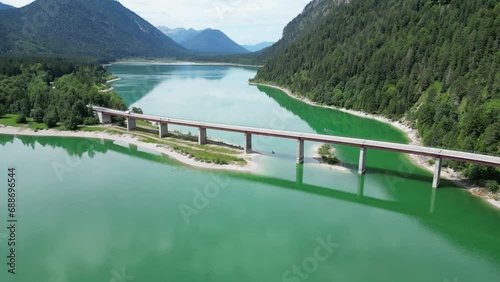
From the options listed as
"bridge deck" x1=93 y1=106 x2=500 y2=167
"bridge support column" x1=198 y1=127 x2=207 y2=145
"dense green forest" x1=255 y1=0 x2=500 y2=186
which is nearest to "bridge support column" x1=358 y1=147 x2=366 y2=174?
"bridge deck" x1=93 y1=106 x2=500 y2=167

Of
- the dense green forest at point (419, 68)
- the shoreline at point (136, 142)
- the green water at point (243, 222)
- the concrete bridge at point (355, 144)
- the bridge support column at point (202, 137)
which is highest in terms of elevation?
the dense green forest at point (419, 68)

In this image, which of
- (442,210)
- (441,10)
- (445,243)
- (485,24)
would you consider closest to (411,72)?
(485,24)

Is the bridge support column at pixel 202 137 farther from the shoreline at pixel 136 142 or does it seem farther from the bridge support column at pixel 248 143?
the bridge support column at pixel 248 143

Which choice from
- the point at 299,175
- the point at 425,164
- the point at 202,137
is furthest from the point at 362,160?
the point at 202,137

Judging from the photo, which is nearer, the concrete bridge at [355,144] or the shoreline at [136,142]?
the concrete bridge at [355,144]

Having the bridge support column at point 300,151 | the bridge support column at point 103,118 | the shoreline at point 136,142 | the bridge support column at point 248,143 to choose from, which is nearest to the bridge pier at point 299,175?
the bridge support column at point 300,151

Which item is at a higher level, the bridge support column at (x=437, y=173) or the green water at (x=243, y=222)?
the bridge support column at (x=437, y=173)

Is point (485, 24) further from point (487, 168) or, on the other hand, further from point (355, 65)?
point (487, 168)
